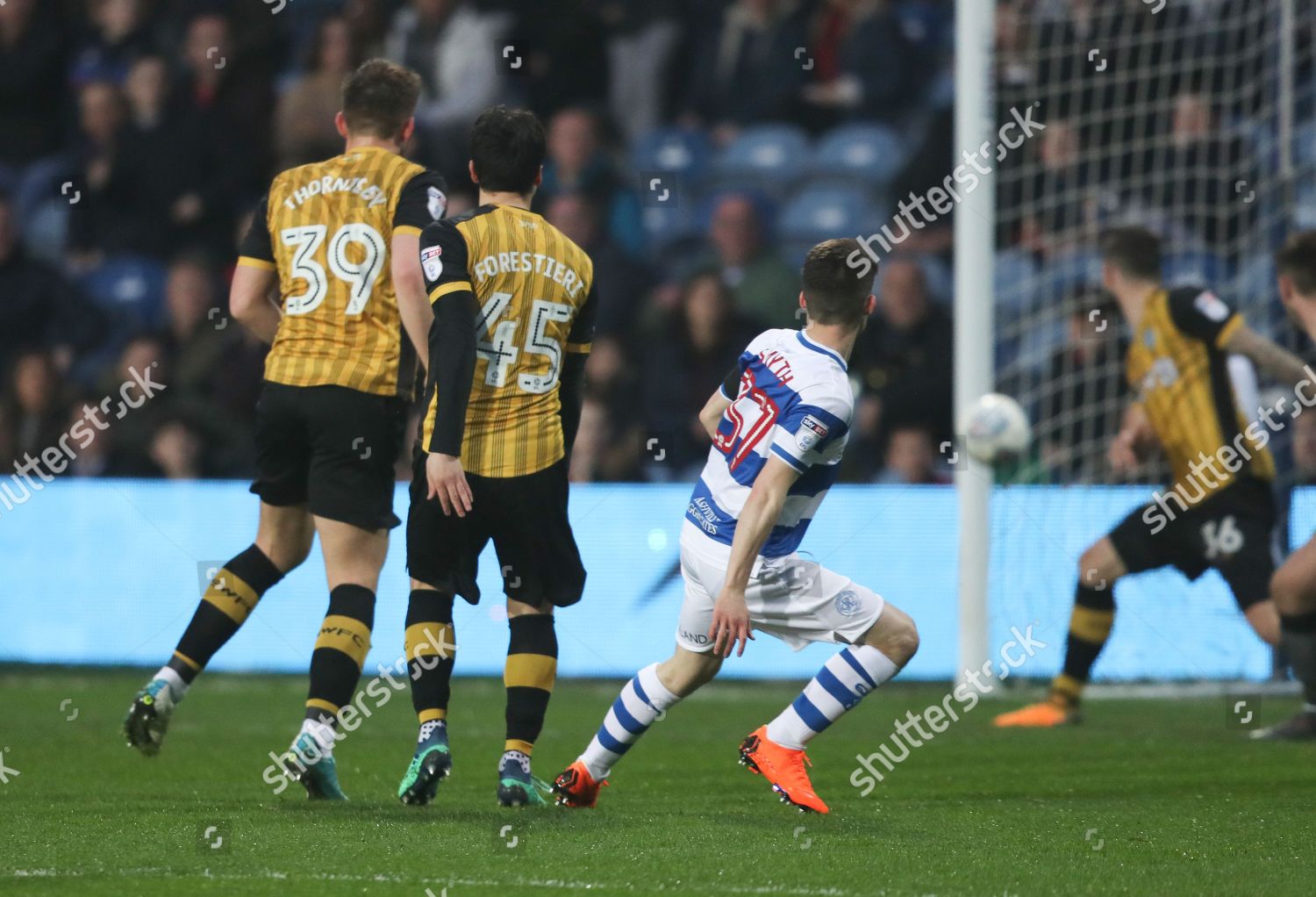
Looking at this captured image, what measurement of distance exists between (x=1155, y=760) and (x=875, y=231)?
5691 millimetres

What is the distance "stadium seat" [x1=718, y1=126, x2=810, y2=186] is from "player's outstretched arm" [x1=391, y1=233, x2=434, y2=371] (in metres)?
7.24

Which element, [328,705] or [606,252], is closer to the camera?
[328,705]

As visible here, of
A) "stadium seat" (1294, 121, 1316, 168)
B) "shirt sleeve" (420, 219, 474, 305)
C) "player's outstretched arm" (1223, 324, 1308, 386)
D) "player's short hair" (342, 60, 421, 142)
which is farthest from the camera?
"stadium seat" (1294, 121, 1316, 168)

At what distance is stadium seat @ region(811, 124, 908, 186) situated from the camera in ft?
38.0

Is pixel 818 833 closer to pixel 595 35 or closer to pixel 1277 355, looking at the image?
pixel 1277 355

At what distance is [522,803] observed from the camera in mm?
4703

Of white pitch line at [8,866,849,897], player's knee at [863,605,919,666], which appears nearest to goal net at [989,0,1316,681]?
player's knee at [863,605,919,666]

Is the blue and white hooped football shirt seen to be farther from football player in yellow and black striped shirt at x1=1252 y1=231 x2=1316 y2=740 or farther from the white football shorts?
football player in yellow and black striped shirt at x1=1252 y1=231 x2=1316 y2=740

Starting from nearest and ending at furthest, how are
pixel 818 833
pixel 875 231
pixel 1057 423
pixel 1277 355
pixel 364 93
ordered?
pixel 818 833
pixel 364 93
pixel 1277 355
pixel 1057 423
pixel 875 231

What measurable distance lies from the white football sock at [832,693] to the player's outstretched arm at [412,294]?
4.36 ft

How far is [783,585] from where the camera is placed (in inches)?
182

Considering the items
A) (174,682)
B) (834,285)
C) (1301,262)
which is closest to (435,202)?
(834,285)

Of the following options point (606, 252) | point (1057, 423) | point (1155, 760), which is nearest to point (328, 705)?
point (1155, 760)

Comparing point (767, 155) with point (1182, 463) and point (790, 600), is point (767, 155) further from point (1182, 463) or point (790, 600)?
point (790, 600)
